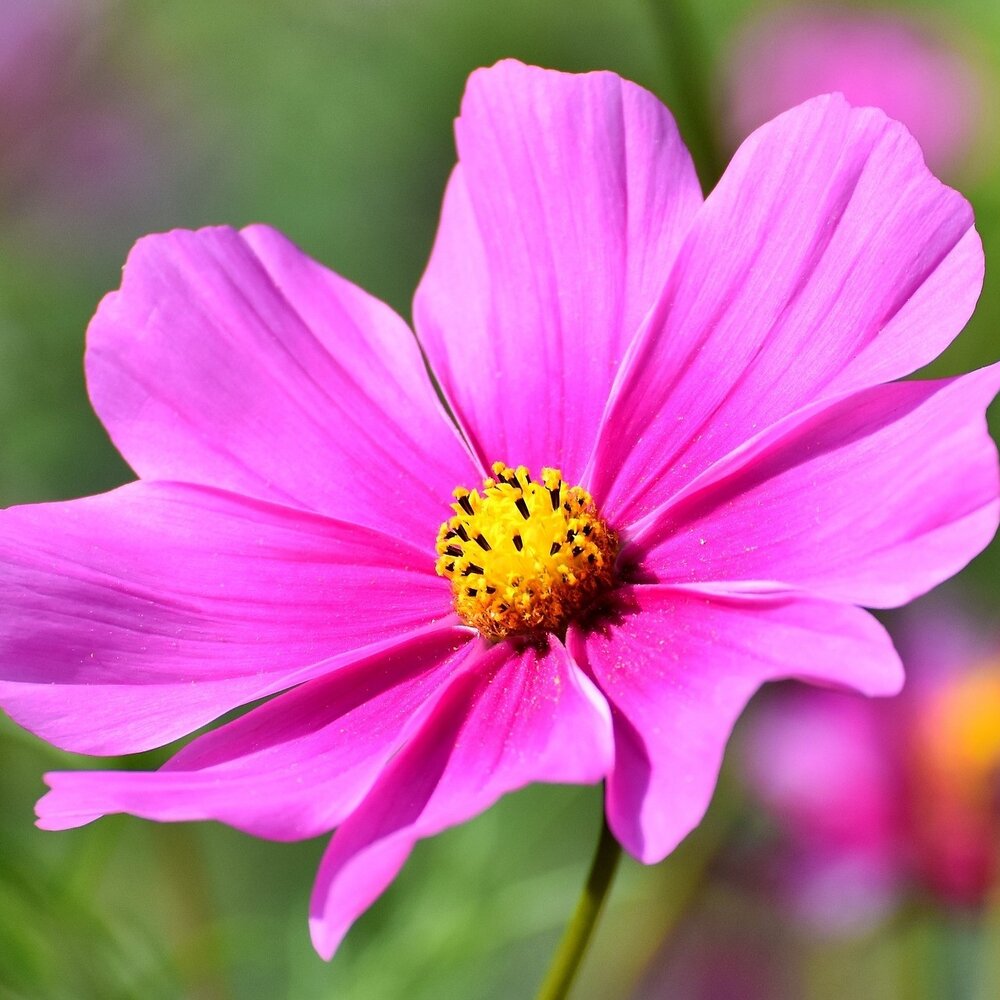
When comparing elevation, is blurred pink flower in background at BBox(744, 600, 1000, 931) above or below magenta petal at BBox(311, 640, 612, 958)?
below

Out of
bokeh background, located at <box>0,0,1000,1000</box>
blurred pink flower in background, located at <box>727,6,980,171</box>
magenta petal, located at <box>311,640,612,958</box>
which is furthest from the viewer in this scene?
blurred pink flower in background, located at <box>727,6,980,171</box>

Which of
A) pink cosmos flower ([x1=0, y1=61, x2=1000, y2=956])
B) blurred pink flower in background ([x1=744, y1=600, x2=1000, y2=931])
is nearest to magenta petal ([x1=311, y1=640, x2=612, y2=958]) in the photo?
pink cosmos flower ([x1=0, y1=61, x2=1000, y2=956])

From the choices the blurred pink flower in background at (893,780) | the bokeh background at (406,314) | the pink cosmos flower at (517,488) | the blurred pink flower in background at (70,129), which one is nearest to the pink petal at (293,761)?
the pink cosmos flower at (517,488)

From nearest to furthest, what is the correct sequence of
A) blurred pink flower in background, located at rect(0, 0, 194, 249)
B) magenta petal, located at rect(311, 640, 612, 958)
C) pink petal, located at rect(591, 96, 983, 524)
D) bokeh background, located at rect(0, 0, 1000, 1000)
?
magenta petal, located at rect(311, 640, 612, 958) < pink petal, located at rect(591, 96, 983, 524) < bokeh background, located at rect(0, 0, 1000, 1000) < blurred pink flower in background, located at rect(0, 0, 194, 249)

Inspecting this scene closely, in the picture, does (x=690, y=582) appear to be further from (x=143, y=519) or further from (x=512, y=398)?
(x=143, y=519)

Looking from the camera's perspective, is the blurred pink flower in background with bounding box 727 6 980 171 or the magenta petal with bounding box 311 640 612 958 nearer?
the magenta petal with bounding box 311 640 612 958

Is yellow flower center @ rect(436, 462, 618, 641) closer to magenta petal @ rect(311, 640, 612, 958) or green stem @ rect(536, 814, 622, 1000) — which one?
magenta petal @ rect(311, 640, 612, 958)

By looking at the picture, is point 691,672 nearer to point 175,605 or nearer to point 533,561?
point 533,561
